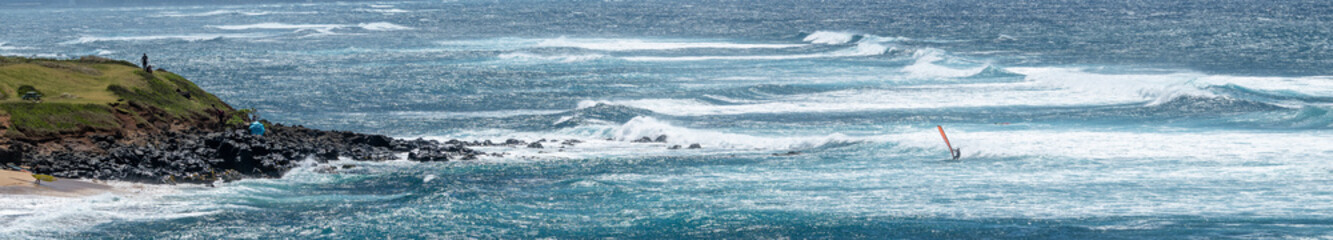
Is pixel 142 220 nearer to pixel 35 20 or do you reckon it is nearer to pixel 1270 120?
pixel 1270 120

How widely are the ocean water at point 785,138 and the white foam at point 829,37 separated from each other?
97 centimetres

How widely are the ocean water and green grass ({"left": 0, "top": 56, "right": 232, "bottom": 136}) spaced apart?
5040 mm

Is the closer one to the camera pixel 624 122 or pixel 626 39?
pixel 624 122

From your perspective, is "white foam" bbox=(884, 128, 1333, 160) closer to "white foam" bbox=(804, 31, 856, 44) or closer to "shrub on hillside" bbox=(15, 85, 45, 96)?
"shrub on hillside" bbox=(15, 85, 45, 96)

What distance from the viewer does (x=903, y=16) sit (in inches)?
5699

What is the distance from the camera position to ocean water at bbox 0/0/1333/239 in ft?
75.1

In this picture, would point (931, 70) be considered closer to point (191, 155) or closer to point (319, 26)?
point (191, 155)

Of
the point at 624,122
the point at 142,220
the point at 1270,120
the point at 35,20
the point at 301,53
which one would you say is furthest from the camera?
the point at 35,20

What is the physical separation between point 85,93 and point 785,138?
1935cm

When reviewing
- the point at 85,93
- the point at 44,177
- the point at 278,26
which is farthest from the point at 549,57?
the point at 278,26

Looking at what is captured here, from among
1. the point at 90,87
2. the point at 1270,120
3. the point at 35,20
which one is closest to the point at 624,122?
the point at 90,87

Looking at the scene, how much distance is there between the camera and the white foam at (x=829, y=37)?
9670 cm

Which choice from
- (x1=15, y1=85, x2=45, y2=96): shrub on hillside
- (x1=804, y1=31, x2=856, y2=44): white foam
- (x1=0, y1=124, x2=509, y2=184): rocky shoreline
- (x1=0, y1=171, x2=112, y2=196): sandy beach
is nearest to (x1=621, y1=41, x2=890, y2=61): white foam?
(x1=804, y1=31, x2=856, y2=44): white foam

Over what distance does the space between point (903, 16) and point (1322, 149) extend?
4473 inches
